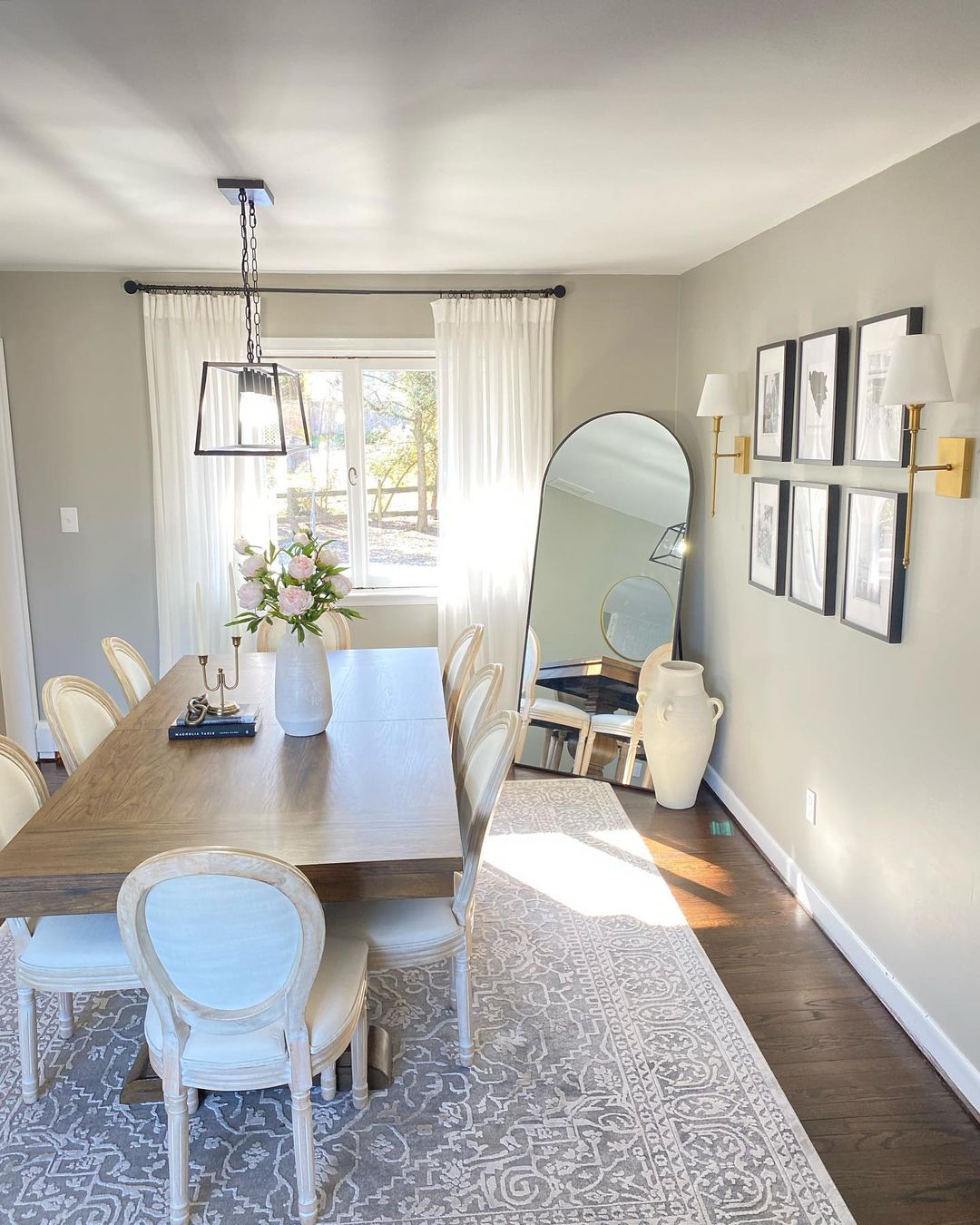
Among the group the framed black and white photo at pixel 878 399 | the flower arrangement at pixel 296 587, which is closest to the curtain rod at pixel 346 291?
the framed black and white photo at pixel 878 399

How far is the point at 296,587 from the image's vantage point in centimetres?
278

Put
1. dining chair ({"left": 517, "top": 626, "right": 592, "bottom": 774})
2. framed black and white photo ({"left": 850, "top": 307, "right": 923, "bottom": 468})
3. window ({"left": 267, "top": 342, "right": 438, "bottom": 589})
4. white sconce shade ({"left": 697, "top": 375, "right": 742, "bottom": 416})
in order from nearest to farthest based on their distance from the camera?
1. framed black and white photo ({"left": 850, "top": 307, "right": 923, "bottom": 468})
2. white sconce shade ({"left": 697, "top": 375, "right": 742, "bottom": 416})
3. dining chair ({"left": 517, "top": 626, "right": 592, "bottom": 774})
4. window ({"left": 267, "top": 342, "right": 438, "bottom": 589})

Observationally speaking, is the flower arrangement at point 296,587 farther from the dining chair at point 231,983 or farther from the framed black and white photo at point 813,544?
the framed black and white photo at point 813,544

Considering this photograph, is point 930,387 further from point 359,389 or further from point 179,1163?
point 359,389

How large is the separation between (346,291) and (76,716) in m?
2.64

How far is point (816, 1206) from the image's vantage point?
2080 millimetres

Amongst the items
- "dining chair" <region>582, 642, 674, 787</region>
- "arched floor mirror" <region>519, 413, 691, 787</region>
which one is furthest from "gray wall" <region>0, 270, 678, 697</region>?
"dining chair" <region>582, 642, 674, 787</region>

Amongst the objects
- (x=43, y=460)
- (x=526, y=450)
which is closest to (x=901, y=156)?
(x=526, y=450)

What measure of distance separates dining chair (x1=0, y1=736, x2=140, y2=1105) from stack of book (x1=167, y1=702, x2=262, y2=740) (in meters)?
0.47

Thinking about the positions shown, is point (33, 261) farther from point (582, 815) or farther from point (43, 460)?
point (582, 815)

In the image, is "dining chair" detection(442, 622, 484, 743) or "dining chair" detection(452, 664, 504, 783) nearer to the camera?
"dining chair" detection(452, 664, 504, 783)

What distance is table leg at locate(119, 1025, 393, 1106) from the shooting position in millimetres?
2439

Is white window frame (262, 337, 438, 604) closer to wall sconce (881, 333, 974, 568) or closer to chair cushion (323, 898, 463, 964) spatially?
chair cushion (323, 898, 463, 964)

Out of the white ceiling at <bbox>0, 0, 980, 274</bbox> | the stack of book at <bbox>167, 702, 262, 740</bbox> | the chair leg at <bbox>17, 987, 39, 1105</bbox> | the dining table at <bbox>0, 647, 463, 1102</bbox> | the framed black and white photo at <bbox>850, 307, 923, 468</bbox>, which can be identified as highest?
the white ceiling at <bbox>0, 0, 980, 274</bbox>
